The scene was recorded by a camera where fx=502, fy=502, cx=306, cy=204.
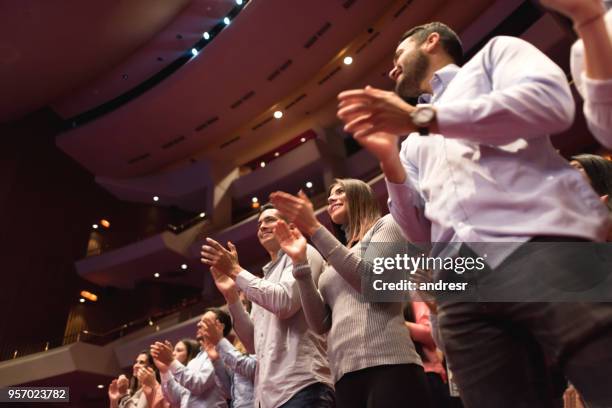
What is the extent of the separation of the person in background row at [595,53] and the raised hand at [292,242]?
1165 mm

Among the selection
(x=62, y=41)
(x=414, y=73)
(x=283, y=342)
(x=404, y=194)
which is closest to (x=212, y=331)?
(x=283, y=342)

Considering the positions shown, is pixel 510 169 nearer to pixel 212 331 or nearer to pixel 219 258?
pixel 219 258

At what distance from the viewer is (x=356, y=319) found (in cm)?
185

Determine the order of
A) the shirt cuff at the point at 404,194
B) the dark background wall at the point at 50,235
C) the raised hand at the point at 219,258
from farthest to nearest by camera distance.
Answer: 1. the dark background wall at the point at 50,235
2. the raised hand at the point at 219,258
3. the shirt cuff at the point at 404,194

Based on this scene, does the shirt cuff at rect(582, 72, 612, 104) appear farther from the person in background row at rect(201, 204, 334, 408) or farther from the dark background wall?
the dark background wall

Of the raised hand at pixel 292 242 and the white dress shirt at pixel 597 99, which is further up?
the raised hand at pixel 292 242

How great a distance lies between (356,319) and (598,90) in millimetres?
1123

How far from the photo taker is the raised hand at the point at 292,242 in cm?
199

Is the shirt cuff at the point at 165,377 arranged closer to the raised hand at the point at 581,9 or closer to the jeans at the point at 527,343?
the jeans at the point at 527,343

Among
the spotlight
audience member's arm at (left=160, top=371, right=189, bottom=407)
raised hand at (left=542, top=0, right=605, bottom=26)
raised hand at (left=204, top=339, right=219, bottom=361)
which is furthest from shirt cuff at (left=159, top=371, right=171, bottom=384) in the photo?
the spotlight

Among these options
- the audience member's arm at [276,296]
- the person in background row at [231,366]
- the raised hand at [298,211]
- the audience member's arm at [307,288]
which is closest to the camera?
the raised hand at [298,211]

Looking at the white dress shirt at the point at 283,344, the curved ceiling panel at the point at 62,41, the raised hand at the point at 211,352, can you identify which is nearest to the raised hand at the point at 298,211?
the white dress shirt at the point at 283,344

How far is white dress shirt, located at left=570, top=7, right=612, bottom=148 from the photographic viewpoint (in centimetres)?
105
